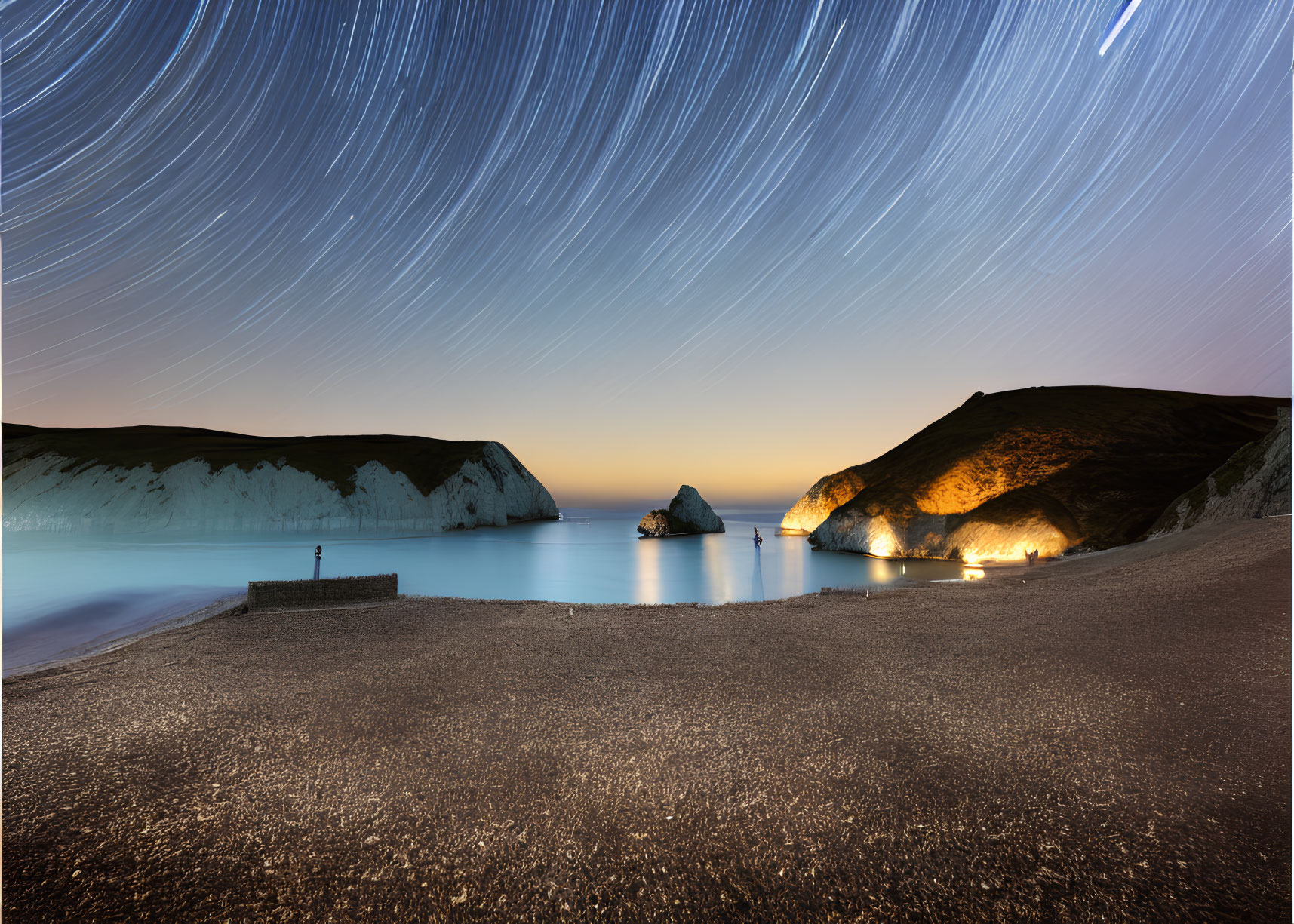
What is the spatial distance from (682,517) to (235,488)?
5608 centimetres

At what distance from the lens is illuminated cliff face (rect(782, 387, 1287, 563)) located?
32.8 metres

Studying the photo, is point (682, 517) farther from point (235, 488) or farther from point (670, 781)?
point (670, 781)

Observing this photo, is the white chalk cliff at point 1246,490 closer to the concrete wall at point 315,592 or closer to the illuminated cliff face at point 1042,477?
the illuminated cliff face at point 1042,477

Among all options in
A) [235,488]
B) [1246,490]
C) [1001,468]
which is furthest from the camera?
[235,488]

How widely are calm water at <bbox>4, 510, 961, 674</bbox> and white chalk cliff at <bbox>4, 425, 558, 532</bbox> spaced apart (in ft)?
40.1

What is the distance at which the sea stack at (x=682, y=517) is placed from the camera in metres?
67.4

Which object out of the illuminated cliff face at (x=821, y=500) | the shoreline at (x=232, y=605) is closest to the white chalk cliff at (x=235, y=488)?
the illuminated cliff face at (x=821, y=500)

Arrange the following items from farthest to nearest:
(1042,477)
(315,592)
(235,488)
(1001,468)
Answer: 1. (235,488)
2. (1001,468)
3. (1042,477)
4. (315,592)

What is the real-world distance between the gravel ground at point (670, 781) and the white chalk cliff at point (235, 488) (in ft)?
236

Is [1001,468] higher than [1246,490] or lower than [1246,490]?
higher

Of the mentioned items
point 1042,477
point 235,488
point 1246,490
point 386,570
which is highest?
point 235,488

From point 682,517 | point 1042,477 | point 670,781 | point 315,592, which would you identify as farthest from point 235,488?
point 1042,477

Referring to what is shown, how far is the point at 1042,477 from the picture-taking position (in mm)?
39656

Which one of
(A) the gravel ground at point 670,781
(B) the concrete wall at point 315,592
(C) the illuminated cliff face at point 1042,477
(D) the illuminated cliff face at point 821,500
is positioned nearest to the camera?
(A) the gravel ground at point 670,781
